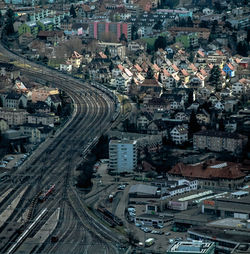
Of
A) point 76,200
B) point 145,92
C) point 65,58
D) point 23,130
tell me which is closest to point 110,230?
point 76,200

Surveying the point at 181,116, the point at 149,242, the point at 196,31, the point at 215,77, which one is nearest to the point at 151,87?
the point at 215,77

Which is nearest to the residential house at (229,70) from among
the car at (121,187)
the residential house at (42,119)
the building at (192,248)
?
the residential house at (42,119)

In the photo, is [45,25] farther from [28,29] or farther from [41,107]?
[41,107]

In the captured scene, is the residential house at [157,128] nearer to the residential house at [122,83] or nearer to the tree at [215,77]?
the residential house at [122,83]

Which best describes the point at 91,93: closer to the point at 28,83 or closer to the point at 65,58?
the point at 28,83

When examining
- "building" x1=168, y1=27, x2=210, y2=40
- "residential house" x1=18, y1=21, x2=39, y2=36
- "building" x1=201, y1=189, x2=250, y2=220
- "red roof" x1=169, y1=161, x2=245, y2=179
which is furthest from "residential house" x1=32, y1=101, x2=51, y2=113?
"building" x1=168, y1=27, x2=210, y2=40

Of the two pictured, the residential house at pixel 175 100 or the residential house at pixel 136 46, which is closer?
the residential house at pixel 175 100
